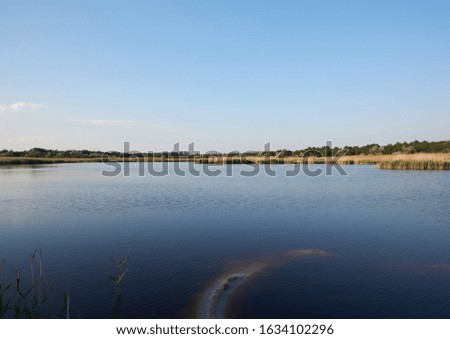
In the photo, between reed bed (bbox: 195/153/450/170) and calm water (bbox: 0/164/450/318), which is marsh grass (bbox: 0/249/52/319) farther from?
reed bed (bbox: 195/153/450/170)

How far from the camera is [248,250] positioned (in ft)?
25.9

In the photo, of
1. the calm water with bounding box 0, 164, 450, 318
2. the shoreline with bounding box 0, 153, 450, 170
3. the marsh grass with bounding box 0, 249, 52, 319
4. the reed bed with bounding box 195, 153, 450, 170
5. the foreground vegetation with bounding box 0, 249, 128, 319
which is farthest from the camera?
the shoreline with bounding box 0, 153, 450, 170

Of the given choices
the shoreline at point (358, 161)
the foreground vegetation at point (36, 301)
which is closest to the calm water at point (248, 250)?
the foreground vegetation at point (36, 301)

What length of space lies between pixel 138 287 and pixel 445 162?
33732mm

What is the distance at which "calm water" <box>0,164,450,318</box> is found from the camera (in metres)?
5.08

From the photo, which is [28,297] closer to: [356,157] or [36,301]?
[36,301]

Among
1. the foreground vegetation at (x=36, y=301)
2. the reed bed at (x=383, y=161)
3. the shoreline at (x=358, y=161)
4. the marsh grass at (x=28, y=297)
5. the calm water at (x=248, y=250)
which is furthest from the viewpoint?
the shoreline at (x=358, y=161)

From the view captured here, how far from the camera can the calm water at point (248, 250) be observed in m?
5.08

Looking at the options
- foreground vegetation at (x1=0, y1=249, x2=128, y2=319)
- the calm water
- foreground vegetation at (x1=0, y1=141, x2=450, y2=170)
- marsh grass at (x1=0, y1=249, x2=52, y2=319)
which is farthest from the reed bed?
marsh grass at (x1=0, y1=249, x2=52, y2=319)

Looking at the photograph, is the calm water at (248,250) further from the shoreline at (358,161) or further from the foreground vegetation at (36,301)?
the shoreline at (358,161)

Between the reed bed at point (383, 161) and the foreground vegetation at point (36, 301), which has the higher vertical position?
the reed bed at point (383, 161)

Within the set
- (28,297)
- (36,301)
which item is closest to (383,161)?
(28,297)

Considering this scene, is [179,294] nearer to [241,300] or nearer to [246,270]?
[241,300]

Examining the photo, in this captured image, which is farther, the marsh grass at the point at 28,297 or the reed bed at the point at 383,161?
the reed bed at the point at 383,161
